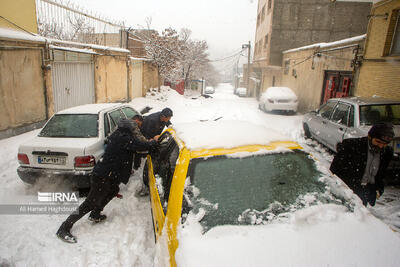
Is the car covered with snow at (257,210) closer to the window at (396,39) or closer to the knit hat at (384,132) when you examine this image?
the knit hat at (384,132)

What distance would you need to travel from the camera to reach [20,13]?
8039 mm

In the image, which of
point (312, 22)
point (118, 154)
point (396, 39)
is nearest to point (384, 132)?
point (118, 154)

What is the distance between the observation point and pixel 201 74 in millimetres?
58969

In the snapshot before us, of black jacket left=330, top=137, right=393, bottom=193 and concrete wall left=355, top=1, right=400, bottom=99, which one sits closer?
black jacket left=330, top=137, right=393, bottom=193

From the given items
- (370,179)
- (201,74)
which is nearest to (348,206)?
(370,179)

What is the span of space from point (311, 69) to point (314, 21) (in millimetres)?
8617

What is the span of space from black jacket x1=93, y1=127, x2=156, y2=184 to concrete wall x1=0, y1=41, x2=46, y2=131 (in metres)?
5.41

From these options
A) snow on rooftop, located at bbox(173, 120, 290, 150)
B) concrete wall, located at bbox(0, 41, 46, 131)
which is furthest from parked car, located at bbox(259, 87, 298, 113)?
snow on rooftop, located at bbox(173, 120, 290, 150)

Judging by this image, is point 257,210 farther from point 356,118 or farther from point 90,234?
point 356,118

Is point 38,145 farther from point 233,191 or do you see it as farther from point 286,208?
point 286,208

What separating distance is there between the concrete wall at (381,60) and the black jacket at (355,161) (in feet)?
19.8

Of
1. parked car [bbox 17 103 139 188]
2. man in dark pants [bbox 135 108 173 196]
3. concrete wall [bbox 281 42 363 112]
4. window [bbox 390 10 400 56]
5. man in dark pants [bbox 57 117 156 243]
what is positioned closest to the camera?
man in dark pants [bbox 57 117 156 243]

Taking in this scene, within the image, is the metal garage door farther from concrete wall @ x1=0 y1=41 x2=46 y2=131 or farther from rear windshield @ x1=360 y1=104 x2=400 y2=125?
rear windshield @ x1=360 y1=104 x2=400 y2=125

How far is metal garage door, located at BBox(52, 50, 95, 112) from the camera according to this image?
30.5ft
